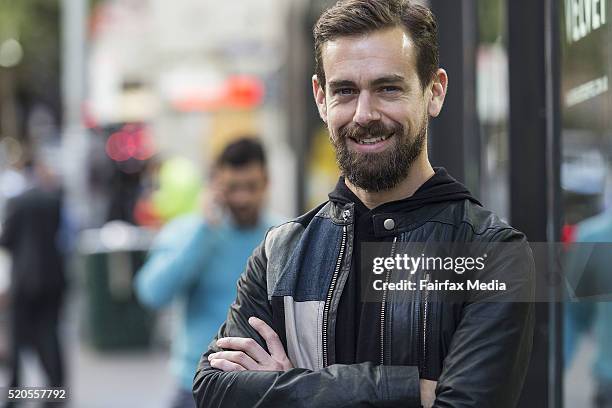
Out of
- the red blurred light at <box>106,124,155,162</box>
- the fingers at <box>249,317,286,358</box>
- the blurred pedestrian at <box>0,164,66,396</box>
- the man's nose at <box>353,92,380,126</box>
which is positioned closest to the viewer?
the man's nose at <box>353,92,380,126</box>

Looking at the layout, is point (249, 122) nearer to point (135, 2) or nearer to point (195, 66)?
point (195, 66)

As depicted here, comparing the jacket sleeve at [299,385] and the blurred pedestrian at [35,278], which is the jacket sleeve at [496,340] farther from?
the blurred pedestrian at [35,278]

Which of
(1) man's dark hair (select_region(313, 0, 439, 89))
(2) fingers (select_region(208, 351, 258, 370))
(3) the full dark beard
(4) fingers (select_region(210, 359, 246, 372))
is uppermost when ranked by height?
(1) man's dark hair (select_region(313, 0, 439, 89))

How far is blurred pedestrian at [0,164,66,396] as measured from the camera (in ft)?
31.8

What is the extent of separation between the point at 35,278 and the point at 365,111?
7390mm

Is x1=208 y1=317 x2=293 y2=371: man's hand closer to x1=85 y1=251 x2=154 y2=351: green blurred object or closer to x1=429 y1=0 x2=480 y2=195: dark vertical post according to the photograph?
x1=429 y1=0 x2=480 y2=195: dark vertical post

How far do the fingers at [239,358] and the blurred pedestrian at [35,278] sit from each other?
22.9 feet

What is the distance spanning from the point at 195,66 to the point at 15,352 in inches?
542

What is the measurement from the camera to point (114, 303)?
13273 millimetres

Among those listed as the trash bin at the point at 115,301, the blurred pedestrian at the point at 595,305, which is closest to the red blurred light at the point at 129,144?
the trash bin at the point at 115,301

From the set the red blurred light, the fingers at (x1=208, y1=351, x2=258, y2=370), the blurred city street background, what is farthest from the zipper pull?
the red blurred light

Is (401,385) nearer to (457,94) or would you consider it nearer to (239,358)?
(239,358)

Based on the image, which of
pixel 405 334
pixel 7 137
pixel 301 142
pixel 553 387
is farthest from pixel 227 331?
pixel 7 137

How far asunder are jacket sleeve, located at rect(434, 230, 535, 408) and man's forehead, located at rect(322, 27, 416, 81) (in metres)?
0.45
